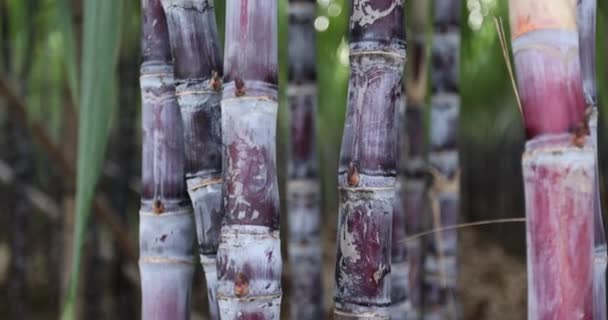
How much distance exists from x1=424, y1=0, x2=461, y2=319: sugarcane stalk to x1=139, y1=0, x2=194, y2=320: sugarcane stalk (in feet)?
1.59

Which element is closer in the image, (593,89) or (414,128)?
(593,89)

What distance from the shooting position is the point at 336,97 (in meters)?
2.47

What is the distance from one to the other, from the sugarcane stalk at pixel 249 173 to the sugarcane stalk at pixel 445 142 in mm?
532

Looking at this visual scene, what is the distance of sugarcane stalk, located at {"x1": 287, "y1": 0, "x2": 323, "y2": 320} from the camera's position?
94cm

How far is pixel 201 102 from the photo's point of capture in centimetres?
52

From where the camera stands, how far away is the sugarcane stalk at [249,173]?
1.54 ft

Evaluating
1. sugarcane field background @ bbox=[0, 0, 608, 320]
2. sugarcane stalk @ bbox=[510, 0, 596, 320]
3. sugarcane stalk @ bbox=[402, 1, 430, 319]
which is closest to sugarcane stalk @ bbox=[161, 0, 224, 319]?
sugarcane field background @ bbox=[0, 0, 608, 320]

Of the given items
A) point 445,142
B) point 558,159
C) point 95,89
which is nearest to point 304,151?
point 445,142

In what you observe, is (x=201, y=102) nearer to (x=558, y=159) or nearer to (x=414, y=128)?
(x=558, y=159)

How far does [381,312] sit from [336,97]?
198 centimetres

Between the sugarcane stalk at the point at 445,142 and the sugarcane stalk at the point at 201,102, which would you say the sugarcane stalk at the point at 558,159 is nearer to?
the sugarcane stalk at the point at 201,102

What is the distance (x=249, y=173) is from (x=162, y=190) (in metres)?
0.11

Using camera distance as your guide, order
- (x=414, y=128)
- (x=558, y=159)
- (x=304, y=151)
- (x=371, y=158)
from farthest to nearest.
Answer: (x=414, y=128), (x=304, y=151), (x=371, y=158), (x=558, y=159)

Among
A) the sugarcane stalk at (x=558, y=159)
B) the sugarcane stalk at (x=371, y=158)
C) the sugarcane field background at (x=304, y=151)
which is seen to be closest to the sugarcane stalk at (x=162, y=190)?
the sugarcane field background at (x=304, y=151)
